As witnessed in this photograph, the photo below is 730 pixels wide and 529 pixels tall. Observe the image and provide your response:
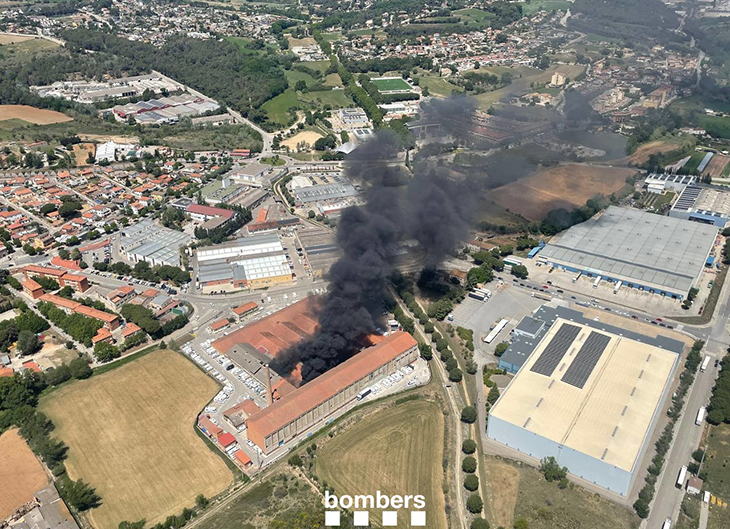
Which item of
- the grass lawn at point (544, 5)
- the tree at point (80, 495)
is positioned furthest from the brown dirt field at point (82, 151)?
the grass lawn at point (544, 5)

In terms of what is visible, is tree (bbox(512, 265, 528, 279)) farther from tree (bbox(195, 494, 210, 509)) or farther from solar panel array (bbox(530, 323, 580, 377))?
tree (bbox(195, 494, 210, 509))

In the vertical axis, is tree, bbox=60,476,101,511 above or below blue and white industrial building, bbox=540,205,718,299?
above

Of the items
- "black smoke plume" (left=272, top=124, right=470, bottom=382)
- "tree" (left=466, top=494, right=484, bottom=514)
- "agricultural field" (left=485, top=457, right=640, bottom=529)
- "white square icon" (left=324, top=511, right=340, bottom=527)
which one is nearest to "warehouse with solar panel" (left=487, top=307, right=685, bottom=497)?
"agricultural field" (left=485, top=457, right=640, bottom=529)

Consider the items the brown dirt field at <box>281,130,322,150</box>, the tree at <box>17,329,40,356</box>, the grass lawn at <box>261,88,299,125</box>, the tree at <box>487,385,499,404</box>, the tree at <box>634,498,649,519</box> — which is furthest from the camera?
the grass lawn at <box>261,88,299,125</box>

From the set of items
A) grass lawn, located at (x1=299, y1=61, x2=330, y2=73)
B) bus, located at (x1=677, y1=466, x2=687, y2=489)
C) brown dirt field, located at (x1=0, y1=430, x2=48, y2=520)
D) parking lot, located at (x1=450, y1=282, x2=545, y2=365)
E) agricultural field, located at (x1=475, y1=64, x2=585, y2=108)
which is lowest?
grass lawn, located at (x1=299, y1=61, x2=330, y2=73)

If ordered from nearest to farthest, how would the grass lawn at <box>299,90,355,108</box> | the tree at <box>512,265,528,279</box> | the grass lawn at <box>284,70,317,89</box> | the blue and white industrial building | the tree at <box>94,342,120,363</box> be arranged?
the tree at <box>94,342,120,363</box>, the blue and white industrial building, the tree at <box>512,265,528,279</box>, the grass lawn at <box>299,90,355,108</box>, the grass lawn at <box>284,70,317,89</box>

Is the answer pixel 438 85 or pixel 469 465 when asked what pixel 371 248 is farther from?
pixel 438 85

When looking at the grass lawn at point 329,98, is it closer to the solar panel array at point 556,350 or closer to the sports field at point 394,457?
the solar panel array at point 556,350

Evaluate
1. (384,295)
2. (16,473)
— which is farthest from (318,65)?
(16,473)
